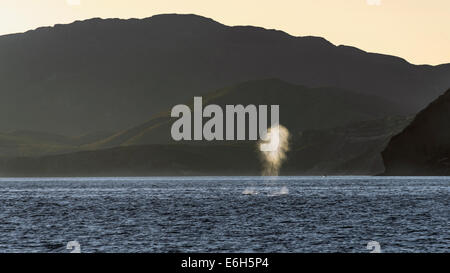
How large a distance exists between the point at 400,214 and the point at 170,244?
4593cm

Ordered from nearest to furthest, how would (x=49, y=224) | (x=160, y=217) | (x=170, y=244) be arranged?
1. (x=170, y=244)
2. (x=49, y=224)
3. (x=160, y=217)

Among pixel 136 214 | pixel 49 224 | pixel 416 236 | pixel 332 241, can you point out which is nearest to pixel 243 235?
pixel 332 241

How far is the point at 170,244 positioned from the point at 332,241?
43.0 ft

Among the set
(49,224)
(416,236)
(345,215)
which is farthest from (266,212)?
(416,236)

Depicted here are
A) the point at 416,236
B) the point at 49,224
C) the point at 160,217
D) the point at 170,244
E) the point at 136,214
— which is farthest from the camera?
the point at 136,214

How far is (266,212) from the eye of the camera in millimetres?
110875

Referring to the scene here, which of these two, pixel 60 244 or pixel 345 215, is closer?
pixel 60 244
